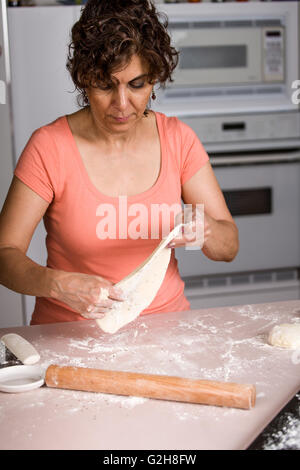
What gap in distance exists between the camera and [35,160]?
1.56m

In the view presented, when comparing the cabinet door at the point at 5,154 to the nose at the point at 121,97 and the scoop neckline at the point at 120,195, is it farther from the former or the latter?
the nose at the point at 121,97

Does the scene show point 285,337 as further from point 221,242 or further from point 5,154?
point 5,154

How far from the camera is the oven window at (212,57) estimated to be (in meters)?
2.71

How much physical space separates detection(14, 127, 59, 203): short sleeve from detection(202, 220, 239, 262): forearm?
42cm

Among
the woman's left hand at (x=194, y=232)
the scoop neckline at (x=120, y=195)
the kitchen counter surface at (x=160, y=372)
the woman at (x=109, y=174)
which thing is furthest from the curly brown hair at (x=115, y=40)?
the kitchen counter surface at (x=160, y=372)

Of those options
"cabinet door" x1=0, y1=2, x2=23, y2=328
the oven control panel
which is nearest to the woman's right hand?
"cabinet door" x1=0, y1=2, x2=23, y2=328

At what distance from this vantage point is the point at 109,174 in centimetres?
162

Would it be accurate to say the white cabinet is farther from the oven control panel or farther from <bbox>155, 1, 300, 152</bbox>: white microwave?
the oven control panel

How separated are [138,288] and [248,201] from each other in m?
1.55

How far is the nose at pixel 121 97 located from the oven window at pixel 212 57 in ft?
4.61

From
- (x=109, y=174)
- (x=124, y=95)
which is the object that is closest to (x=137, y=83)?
(x=124, y=95)

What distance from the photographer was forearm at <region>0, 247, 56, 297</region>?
1.30 metres
